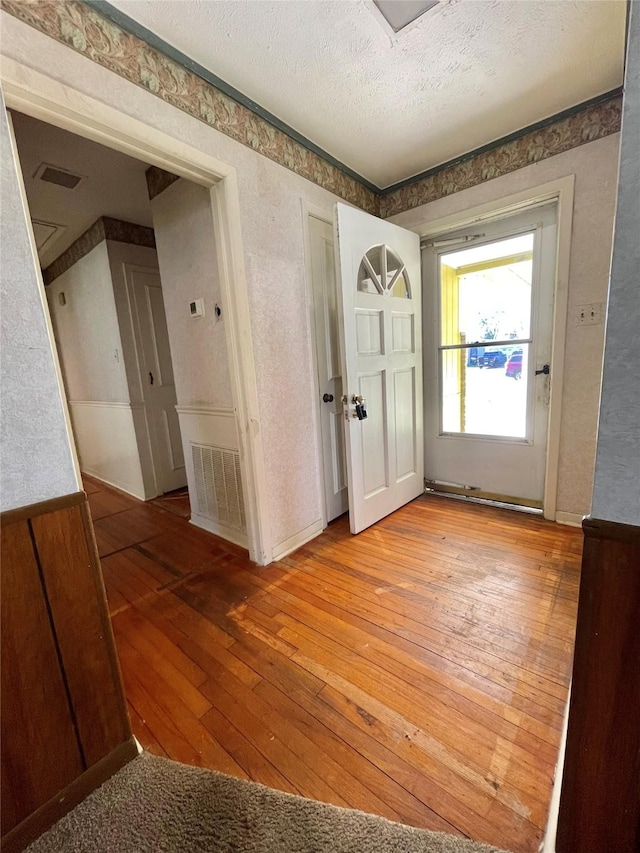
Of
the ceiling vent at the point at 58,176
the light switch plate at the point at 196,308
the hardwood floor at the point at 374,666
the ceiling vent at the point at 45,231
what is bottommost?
the hardwood floor at the point at 374,666

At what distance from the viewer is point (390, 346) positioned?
2.33 m

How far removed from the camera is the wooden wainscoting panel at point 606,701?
0.61 metres

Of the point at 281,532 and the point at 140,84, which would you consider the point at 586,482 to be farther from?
the point at 140,84

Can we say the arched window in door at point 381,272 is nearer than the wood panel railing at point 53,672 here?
No

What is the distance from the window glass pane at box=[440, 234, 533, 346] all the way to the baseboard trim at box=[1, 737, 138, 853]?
9.14 feet

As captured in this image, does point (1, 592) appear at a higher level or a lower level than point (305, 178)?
lower

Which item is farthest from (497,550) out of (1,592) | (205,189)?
(205,189)

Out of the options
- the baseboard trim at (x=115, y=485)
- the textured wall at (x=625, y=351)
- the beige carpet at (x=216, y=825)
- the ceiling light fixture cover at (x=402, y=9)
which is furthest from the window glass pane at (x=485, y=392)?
the baseboard trim at (x=115, y=485)

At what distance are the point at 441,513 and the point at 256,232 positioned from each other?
85.9 inches

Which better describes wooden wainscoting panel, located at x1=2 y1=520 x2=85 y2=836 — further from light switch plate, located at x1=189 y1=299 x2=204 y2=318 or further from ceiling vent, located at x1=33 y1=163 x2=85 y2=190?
ceiling vent, located at x1=33 y1=163 x2=85 y2=190

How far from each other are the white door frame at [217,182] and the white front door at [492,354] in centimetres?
157

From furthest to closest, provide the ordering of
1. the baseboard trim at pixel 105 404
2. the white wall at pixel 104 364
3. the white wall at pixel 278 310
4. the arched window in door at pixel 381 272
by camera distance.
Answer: the baseboard trim at pixel 105 404
the white wall at pixel 104 364
the arched window in door at pixel 381 272
the white wall at pixel 278 310

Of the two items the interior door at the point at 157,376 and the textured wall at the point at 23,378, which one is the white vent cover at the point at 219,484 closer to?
the interior door at the point at 157,376

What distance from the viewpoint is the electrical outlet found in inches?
76.9
